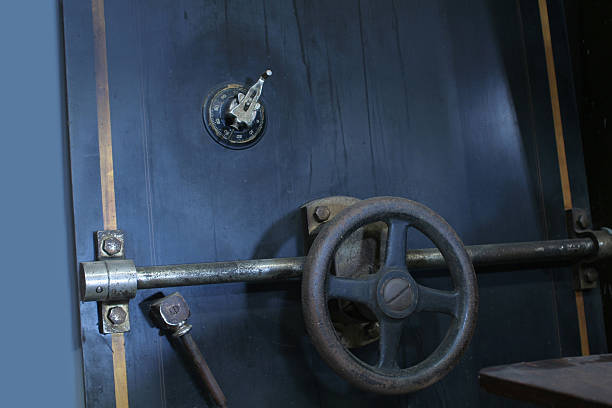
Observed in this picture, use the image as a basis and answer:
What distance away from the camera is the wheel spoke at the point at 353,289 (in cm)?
114

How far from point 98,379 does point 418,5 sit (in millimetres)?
1104

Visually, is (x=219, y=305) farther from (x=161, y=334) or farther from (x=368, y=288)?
(x=368, y=288)

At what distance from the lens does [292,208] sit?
1.38 meters

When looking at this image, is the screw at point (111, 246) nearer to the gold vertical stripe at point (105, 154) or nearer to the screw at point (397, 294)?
the gold vertical stripe at point (105, 154)

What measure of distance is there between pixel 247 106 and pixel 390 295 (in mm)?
491

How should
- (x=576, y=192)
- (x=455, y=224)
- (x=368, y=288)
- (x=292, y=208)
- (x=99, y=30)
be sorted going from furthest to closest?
(x=576, y=192) → (x=455, y=224) → (x=292, y=208) → (x=99, y=30) → (x=368, y=288)

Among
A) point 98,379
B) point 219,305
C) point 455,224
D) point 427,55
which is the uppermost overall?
point 427,55

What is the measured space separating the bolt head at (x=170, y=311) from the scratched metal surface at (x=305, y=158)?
2.2 inches

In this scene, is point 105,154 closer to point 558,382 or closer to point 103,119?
point 103,119

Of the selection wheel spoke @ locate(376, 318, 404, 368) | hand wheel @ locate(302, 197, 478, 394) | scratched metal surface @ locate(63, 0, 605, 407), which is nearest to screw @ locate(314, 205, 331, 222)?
scratched metal surface @ locate(63, 0, 605, 407)

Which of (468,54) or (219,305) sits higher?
(468,54)

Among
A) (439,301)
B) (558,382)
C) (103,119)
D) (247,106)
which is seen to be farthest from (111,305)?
(558,382)

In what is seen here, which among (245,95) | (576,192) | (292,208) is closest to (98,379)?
(292,208)

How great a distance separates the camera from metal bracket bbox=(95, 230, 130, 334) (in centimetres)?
120
